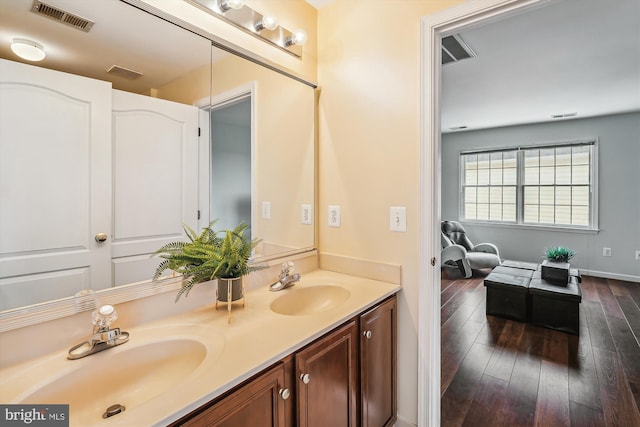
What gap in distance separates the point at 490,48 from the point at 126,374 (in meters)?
3.20

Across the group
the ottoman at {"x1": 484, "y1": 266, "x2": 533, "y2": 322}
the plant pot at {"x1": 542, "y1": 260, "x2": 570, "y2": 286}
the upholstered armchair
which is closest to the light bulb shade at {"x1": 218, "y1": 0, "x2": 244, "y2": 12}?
the ottoman at {"x1": 484, "y1": 266, "x2": 533, "y2": 322}

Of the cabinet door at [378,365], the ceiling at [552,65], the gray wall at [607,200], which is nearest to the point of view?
the cabinet door at [378,365]

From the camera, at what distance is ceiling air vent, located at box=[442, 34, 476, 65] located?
234 cm

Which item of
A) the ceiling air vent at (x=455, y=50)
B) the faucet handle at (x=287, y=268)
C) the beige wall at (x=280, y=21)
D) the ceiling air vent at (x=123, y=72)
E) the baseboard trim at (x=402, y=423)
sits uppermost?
the ceiling air vent at (x=455, y=50)

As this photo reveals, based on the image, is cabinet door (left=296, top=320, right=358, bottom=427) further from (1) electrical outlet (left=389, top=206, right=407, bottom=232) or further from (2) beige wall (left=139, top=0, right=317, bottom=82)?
(2) beige wall (left=139, top=0, right=317, bottom=82)

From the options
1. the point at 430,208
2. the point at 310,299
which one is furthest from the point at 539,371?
the point at 310,299

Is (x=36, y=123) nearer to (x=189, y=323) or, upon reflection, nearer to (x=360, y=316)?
(x=189, y=323)

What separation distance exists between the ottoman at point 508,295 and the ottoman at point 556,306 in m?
0.08

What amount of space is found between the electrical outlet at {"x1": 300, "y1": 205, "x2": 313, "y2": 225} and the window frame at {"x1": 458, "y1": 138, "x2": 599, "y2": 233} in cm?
509

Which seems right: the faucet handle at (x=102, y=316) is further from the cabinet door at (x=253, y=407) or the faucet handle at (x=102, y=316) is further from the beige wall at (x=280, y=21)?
the beige wall at (x=280, y=21)

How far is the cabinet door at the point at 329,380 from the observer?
3.40ft

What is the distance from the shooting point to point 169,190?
1.26 m

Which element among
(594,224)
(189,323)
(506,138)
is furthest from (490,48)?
(594,224)

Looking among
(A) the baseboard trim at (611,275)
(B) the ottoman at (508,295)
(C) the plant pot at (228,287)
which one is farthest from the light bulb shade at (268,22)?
(A) the baseboard trim at (611,275)
